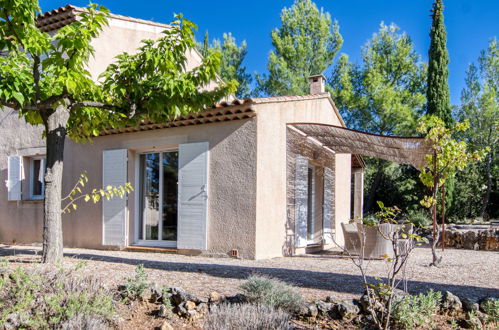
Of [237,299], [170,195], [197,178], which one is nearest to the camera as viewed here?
[237,299]

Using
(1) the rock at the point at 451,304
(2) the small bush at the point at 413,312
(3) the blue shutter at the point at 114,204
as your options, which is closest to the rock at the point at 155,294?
(2) the small bush at the point at 413,312

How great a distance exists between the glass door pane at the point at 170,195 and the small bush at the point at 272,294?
5.31 metres

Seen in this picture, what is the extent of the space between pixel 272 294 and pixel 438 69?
20.7 meters

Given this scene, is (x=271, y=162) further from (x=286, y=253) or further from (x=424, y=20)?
(x=424, y=20)

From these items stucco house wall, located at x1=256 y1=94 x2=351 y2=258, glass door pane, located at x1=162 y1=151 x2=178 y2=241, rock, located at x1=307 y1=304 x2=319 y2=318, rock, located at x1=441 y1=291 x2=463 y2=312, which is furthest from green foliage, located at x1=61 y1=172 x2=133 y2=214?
rock, located at x1=441 y1=291 x2=463 y2=312

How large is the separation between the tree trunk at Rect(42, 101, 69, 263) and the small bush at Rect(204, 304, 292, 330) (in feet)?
10.6

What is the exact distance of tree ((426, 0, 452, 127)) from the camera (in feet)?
72.1

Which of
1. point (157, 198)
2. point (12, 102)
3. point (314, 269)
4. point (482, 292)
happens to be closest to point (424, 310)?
point (482, 292)

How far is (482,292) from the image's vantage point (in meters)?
5.81

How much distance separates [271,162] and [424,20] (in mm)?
19355

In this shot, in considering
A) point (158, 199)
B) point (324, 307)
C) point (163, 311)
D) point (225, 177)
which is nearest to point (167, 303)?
point (163, 311)

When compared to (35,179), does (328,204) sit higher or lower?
lower

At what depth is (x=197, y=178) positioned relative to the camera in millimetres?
9281

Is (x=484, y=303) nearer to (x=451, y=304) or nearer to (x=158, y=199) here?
(x=451, y=304)
